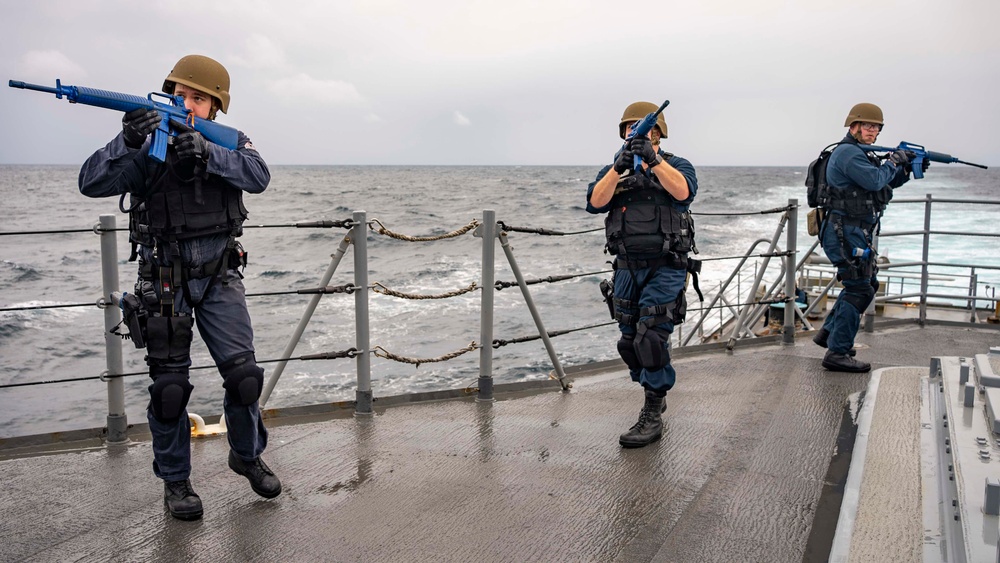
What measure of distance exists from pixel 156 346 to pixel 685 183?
2.79m

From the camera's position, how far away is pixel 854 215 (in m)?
6.09

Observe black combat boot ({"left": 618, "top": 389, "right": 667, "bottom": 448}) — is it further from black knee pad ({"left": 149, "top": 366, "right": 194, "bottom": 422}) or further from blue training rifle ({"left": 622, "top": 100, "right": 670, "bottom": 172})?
black knee pad ({"left": 149, "top": 366, "right": 194, "bottom": 422})

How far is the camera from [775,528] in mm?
3359

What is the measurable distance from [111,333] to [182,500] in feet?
3.95

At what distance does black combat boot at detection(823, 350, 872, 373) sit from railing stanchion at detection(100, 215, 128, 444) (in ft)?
16.7

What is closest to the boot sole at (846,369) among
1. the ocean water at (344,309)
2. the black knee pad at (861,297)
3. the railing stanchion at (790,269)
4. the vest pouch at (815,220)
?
the black knee pad at (861,297)

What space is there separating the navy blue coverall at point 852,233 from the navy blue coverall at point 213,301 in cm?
440

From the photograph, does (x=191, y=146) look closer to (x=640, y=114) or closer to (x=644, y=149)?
(x=644, y=149)

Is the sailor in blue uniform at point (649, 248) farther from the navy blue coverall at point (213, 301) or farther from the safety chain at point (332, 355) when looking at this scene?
the navy blue coverall at point (213, 301)

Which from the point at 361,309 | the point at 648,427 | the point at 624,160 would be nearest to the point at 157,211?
the point at 361,309

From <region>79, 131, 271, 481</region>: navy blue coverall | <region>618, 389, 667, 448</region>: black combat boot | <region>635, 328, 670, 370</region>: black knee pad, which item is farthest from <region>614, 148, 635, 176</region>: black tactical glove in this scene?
<region>79, 131, 271, 481</region>: navy blue coverall

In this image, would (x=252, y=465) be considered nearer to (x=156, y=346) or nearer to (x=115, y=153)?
(x=156, y=346)

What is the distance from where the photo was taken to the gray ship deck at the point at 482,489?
10.6ft

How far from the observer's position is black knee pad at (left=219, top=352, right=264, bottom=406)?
352 centimetres
